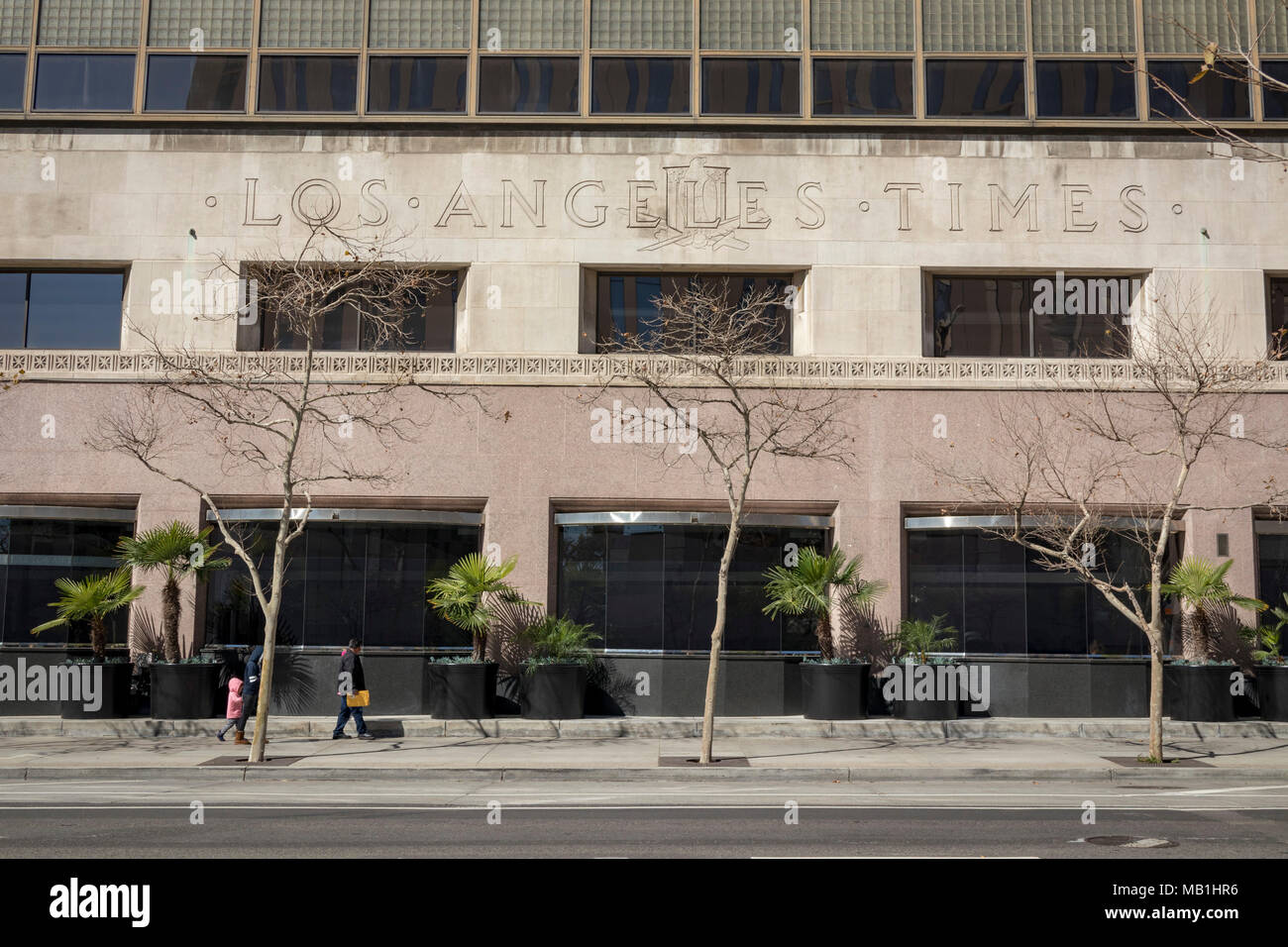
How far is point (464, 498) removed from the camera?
72.8 ft

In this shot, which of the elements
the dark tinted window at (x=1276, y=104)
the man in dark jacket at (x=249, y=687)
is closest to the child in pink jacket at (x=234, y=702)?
the man in dark jacket at (x=249, y=687)

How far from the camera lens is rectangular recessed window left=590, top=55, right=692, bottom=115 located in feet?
77.4

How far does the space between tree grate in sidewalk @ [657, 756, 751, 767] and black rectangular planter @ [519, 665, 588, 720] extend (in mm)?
3152

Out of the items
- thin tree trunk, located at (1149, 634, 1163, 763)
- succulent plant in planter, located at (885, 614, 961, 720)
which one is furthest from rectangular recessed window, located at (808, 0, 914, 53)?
thin tree trunk, located at (1149, 634, 1163, 763)

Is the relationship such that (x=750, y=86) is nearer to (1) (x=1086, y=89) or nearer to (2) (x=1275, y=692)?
(1) (x=1086, y=89)

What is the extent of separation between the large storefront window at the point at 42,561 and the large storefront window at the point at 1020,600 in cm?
1540

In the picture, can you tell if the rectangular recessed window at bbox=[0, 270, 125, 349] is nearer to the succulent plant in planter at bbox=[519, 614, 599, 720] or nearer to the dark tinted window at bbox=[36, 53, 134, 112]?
the dark tinted window at bbox=[36, 53, 134, 112]

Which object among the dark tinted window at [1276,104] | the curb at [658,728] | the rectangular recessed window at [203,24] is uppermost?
the rectangular recessed window at [203,24]

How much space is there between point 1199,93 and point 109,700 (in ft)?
77.3

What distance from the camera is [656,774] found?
1664cm

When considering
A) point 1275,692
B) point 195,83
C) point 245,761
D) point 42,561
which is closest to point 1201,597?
point 1275,692

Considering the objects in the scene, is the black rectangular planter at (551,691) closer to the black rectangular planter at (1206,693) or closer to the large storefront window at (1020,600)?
the large storefront window at (1020,600)

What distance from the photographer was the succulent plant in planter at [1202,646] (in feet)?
67.6
